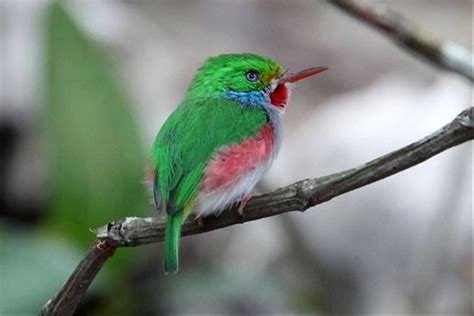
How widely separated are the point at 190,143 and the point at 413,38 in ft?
3.97

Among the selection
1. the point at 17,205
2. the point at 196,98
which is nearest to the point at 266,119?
the point at 196,98

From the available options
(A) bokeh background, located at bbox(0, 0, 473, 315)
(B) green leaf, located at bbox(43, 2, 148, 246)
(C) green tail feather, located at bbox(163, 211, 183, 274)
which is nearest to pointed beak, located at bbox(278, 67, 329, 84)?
(C) green tail feather, located at bbox(163, 211, 183, 274)

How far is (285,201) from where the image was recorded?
1623mm

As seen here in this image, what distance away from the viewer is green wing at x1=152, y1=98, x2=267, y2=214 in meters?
1.71

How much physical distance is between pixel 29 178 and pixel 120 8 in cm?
163

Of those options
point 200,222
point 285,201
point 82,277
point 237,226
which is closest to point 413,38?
point 200,222

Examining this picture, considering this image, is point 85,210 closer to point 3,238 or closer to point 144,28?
point 3,238

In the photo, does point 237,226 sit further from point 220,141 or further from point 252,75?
point 220,141

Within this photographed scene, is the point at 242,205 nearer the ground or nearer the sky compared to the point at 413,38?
nearer the ground

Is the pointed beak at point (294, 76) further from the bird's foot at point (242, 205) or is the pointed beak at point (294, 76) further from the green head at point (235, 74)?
the bird's foot at point (242, 205)

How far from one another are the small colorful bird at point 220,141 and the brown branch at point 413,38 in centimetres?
84

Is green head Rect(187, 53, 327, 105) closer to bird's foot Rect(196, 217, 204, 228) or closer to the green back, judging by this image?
the green back

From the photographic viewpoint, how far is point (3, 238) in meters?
3.64

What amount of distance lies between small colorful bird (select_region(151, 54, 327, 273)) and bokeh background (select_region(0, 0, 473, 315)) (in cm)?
143
